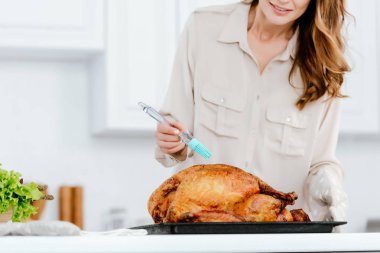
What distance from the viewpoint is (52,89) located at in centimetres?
331

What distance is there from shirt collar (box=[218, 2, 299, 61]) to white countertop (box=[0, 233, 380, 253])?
0.96 metres

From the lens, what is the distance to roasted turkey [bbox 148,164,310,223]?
1184 mm

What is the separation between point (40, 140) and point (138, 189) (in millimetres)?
464

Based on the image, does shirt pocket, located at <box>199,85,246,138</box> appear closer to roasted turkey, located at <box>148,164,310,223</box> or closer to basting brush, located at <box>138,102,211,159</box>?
basting brush, located at <box>138,102,211,159</box>

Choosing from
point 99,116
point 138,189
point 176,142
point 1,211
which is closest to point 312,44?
point 176,142

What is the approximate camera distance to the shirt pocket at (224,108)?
2.00m

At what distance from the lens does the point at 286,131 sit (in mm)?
1980

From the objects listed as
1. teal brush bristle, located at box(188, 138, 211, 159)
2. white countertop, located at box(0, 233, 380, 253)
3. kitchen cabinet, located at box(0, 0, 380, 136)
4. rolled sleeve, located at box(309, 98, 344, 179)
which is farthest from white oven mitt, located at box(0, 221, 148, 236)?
kitchen cabinet, located at box(0, 0, 380, 136)

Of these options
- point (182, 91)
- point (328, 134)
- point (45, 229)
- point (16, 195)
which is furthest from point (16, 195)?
point (328, 134)

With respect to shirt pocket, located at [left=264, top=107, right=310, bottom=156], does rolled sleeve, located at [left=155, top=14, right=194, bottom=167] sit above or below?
above

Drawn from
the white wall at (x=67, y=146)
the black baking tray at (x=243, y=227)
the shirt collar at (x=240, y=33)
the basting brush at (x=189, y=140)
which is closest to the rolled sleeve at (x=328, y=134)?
the shirt collar at (x=240, y=33)

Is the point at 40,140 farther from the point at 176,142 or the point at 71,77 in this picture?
the point at 176,142

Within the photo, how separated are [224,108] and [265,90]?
0.11 metres

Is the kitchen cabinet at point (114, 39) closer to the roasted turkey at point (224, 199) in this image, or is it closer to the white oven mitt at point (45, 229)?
the roasted turkey at point (224, 199)
